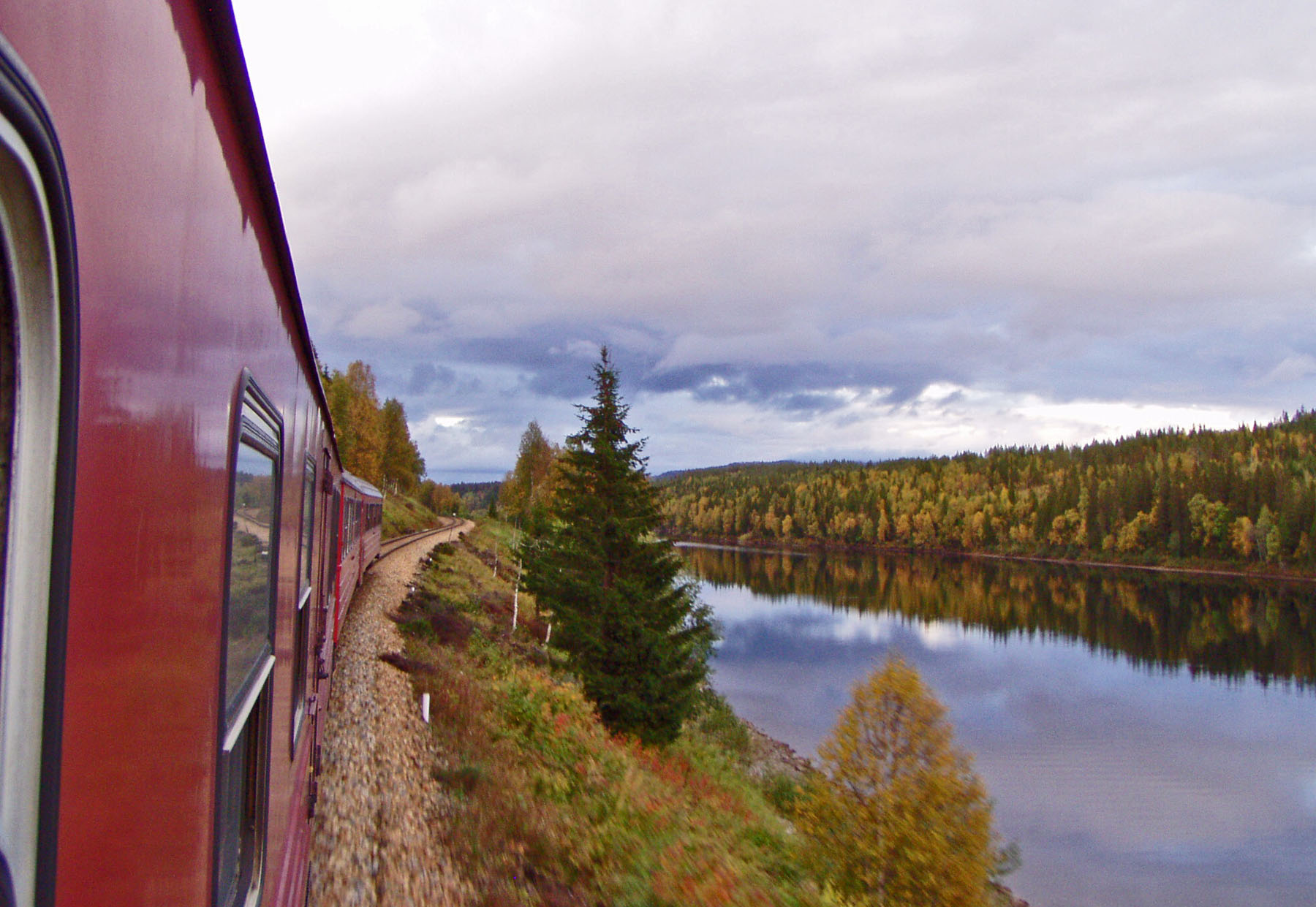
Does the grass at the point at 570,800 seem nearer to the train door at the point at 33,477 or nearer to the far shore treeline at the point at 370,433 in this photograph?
the train door at the point at 33,477

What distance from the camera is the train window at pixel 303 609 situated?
366 centimetres

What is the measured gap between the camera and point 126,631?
3.64ft

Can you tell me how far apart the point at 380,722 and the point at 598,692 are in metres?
6.06

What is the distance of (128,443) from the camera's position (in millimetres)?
1095

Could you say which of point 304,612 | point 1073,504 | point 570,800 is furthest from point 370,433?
point 1073,504

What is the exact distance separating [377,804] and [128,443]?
758 centimetres

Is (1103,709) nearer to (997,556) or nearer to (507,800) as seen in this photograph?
(507,800)

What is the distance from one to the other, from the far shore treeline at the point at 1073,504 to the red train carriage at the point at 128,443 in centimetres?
7293

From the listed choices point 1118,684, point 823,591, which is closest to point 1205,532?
point 823,591

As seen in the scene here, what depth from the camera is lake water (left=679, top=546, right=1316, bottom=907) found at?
1758 cm

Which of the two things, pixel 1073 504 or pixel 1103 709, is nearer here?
pixel 1103 709

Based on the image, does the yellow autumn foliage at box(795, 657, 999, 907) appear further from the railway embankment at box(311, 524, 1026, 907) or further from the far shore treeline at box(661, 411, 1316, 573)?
the far shore treeline at box(661, 411, 1316, 573)

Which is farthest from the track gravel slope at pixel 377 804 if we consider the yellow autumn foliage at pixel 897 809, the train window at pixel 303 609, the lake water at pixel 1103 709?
the lake water at pixel 1103 709

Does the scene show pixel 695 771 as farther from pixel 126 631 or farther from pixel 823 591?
pixel 823 591
